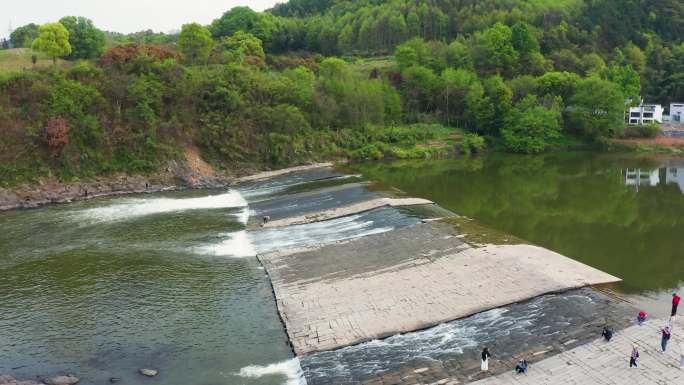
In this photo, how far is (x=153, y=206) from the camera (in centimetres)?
3716

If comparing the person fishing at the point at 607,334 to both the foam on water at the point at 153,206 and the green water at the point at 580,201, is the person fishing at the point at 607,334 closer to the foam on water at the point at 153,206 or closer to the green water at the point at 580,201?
the green water at the point at 580,201

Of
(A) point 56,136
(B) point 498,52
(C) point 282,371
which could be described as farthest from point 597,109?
(C) point 282,371

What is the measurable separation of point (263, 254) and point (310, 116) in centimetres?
3622

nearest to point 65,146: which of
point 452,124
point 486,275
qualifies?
point 486,275

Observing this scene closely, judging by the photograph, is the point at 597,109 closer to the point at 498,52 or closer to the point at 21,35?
the point at 498,52

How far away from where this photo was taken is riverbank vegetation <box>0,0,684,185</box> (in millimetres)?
45000

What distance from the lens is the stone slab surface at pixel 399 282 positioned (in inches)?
718

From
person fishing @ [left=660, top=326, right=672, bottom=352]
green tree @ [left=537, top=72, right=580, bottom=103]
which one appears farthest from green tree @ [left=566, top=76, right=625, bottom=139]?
person fishing @ [left=660, top=326, right=672, bottom=352]

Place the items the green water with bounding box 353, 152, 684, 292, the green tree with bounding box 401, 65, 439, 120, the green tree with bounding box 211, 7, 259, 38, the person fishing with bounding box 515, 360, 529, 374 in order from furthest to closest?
the green tree with bounding box 211, 7, 259, 38, the green tree with bounding box 401, 65, 439, 120, the green water with bounding box 353, 152, 684, 292, the person fishing with bounding box 515, 360, 529, 374

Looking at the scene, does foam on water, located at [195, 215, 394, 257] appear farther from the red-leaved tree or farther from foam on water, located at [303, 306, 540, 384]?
the red-leaved tree

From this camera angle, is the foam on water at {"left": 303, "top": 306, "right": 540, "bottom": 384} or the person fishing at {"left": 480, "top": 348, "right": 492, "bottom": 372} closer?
the person fishing at {"left": 480, "top": 348, "right": 492, "bottom": 372}

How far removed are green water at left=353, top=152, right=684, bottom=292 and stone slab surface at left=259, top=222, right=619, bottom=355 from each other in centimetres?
392

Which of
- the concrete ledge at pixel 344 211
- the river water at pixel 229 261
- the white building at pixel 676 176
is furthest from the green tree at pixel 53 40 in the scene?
the white building at pixel 676 176

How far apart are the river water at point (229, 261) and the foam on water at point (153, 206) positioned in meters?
0.15
